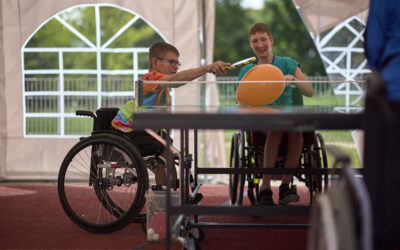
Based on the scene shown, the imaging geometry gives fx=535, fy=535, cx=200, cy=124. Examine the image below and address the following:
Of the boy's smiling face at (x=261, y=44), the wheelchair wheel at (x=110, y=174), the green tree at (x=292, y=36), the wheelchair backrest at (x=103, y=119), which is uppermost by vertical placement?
the green tree at (x=292, y=36)

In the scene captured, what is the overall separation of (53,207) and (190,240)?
1.65 metres

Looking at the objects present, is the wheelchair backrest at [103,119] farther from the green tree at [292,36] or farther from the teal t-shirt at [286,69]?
the green tree at [292,36]

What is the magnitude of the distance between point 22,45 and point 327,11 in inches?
106

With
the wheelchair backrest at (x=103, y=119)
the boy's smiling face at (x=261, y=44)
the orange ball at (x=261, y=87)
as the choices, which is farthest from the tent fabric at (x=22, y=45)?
the orange ball at (x=261, y=87)

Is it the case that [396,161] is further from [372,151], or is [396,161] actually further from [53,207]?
[53,207]

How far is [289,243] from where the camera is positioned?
277 cm

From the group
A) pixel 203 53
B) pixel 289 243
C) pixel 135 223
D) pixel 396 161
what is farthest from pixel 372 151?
pixel 203 53

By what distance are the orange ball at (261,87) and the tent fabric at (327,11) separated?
81.4 inches

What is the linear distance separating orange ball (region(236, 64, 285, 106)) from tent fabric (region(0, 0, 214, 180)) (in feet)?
6.67

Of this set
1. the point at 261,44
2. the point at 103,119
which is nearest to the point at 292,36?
the point at 261,44

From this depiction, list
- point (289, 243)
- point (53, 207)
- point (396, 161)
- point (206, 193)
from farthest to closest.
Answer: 1. point (206, 193)
2. point (53, 207)
3. point (289, 243)
4. point (396, 161)

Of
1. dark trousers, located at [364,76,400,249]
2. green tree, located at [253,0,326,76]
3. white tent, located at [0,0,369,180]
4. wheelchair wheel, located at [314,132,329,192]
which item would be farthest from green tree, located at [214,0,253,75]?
dark trousers, located at [364,76,400,249]

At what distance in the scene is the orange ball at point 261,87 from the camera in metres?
2.62

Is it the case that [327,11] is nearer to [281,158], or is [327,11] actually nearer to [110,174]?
[281,158]
